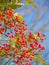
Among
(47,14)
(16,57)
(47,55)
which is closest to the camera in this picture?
(16,57)

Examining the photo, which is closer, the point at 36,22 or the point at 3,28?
the point at 3,28

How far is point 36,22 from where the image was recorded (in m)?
2.24

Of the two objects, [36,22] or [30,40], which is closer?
[30,40]

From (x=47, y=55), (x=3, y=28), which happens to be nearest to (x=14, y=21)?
(x=3, y=28)

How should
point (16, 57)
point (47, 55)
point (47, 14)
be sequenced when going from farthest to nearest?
point (47, 14) < point (47, 55) < point (16, 57)

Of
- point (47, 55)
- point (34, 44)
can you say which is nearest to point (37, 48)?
point (34, 44)

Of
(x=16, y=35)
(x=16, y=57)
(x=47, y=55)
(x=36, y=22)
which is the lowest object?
(x=16, y=57)

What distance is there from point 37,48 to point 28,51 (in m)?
0.05

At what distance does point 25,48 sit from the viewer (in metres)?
0.93

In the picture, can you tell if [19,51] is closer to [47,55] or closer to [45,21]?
[47,55]

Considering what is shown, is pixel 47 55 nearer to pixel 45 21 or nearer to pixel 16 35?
pixel 45 21

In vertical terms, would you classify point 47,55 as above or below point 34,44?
above

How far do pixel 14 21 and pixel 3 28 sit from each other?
63 mm

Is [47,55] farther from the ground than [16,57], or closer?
farther from the ground
